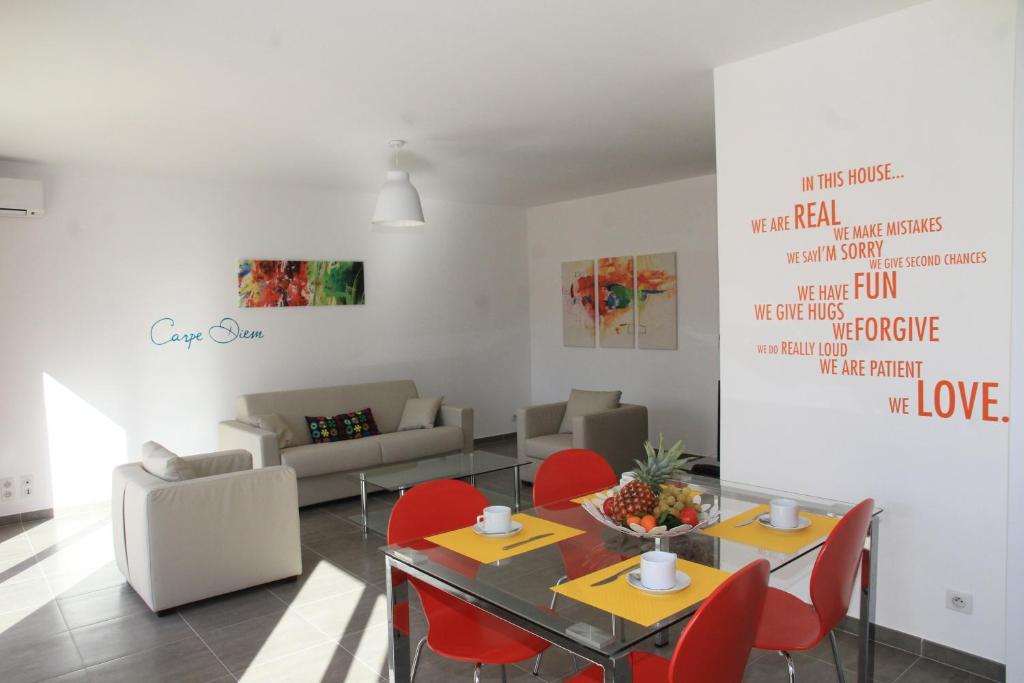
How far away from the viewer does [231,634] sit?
11.1ft

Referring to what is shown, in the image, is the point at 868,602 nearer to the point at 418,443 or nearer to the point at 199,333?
the point at 418,443

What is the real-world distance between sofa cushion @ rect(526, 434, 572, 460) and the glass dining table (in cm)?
303

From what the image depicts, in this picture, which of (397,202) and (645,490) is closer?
(645,490)

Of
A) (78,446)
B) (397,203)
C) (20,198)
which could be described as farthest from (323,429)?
(20,198)

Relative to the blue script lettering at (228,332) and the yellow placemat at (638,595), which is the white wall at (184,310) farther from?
the yellow placemat at (638,595)

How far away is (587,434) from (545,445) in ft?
1.40

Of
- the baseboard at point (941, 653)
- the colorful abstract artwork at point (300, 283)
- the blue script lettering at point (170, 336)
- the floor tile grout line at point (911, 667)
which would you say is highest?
the colorful abstract artwork at point (300, 283)

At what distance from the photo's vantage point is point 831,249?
319 centimetres

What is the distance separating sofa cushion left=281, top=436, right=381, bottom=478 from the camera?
211 inches

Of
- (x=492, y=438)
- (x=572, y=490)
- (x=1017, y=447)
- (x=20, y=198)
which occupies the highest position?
(x=20, y=198)

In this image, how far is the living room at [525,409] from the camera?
2643mm

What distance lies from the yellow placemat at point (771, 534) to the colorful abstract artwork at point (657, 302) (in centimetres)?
443

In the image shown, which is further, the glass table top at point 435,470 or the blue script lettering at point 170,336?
the blue script lettering at point 170,336

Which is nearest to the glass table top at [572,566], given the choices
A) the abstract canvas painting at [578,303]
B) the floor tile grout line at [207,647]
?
the floor tile grout line at [207,647]
